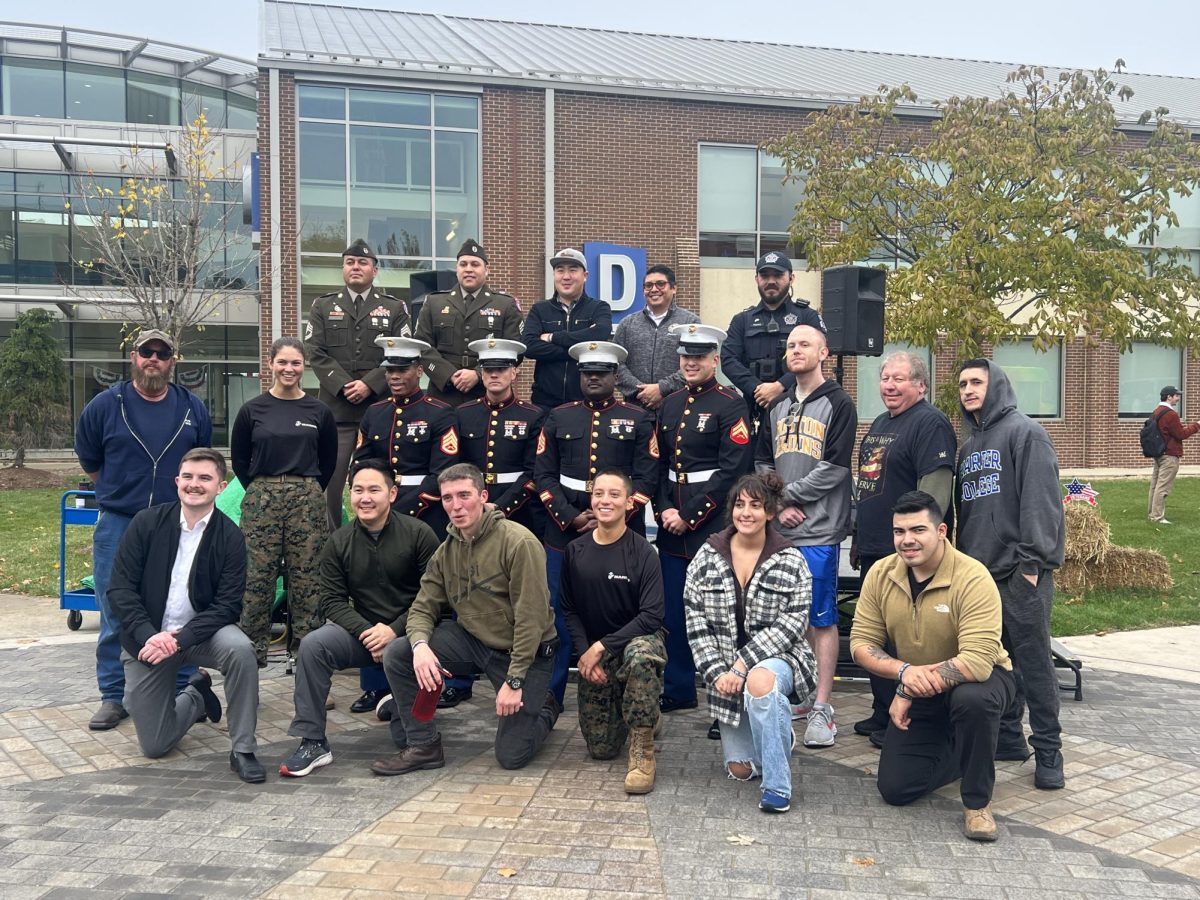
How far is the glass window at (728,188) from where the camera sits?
22078mm

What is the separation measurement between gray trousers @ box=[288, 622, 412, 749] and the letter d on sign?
14301 mm

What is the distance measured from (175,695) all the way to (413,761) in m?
1.37

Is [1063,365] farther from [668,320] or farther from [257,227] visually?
[668,320]

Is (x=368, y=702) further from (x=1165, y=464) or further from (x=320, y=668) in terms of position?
(x=1165, y=464)

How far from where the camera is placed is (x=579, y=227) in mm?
21312

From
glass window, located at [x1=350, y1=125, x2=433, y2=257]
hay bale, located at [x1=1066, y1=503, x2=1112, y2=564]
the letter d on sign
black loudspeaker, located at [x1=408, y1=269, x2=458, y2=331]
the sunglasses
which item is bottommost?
hay bale, located at [x1=1066, y1=503, x2=1112, y2=564]

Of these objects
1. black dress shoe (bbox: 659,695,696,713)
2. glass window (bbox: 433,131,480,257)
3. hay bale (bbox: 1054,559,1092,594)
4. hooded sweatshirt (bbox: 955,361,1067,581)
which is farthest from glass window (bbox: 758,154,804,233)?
hooded sweatshirt (bbox: 955,361,1067,581)

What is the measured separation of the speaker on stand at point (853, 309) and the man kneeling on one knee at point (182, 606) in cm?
442

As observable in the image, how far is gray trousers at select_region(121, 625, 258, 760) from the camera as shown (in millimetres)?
5316

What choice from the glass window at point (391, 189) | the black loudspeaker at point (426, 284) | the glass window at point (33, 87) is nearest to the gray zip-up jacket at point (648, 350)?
the black loudspeaker at point (426, 284)

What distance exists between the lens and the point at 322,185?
20.2 metres

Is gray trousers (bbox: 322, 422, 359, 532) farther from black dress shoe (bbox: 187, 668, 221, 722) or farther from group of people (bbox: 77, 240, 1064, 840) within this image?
black dress shoe (bbox: 187, 668, 221, 722)

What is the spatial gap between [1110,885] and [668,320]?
4.42 meters


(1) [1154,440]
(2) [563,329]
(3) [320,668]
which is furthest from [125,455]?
(1) [1154,440]
